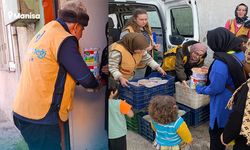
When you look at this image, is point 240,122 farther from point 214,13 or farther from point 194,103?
point 214,13

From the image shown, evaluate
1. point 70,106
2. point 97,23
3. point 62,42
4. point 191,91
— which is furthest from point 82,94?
point 191,91

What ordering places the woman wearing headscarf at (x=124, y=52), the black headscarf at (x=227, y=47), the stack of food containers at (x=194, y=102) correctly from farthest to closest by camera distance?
the stack of food containers at (x=194, y=102) < the woman wearing headscarf at (x=124, y=52) < the black headscarf at (x=227, y=47)

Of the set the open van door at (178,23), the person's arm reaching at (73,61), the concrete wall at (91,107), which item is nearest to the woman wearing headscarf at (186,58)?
the open van door at (178,23)

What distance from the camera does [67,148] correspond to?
1.51m

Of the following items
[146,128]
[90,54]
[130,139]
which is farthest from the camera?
[130,139]

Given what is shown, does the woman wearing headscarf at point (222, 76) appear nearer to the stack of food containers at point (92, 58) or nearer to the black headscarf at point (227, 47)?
the black headscarf at point (227, 47)

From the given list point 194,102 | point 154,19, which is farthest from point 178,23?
point 194,102

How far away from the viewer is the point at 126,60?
2287 mm

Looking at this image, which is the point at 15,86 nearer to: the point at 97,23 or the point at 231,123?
the point at 97,23

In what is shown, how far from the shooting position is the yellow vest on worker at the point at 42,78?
127 centimetres

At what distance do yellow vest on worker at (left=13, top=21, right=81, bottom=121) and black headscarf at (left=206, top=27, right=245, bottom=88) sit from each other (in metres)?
1.39

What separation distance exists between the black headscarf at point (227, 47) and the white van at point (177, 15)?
1.84 meters

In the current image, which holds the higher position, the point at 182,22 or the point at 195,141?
the point at 182,22

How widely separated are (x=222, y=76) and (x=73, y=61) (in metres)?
1.36
